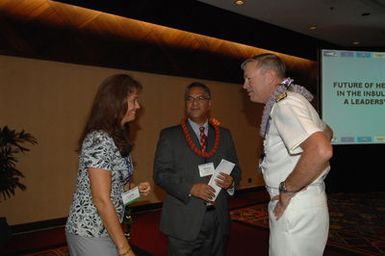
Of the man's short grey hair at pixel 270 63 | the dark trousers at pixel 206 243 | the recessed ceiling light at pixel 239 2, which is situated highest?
the recessed ceiling light at pixel 239 2

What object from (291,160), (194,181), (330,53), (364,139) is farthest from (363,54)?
(291,160)

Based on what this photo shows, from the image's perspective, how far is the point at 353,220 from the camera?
199 inches

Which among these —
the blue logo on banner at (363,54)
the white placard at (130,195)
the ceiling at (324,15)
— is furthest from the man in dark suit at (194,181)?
the ceiling at (324,15)

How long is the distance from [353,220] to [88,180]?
15.4ft

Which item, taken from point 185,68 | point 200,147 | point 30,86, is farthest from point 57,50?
point 200,147

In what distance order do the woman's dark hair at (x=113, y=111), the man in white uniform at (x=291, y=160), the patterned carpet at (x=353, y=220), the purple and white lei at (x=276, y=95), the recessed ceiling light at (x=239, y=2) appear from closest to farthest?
the man in white uniform at (x=291, y=160), the woman's dark hair at (x=113, y=111), the purple and white lei at (x=276, y=95), the patterned carpet at (x=353, y=220), the recessed ceiling light at (x=239, y=2)

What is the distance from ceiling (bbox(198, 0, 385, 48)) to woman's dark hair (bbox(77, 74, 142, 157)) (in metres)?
4.64

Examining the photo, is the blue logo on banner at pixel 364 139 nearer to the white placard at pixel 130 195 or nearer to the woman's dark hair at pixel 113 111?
the white placard at pixel 130 195

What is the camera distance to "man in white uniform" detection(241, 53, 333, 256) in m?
1.47

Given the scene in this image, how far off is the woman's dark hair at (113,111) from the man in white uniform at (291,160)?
69cm

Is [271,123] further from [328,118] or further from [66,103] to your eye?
[66,103]

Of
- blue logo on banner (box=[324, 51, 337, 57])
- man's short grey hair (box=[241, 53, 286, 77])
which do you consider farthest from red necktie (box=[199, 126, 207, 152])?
blue logo on banner (box=[324, 51, 337, 57])

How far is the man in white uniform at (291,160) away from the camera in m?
1.47

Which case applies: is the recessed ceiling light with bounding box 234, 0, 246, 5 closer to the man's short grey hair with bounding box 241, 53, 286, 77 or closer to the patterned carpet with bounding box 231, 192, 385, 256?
the patterned carpet with bounding box 231, 192, 385, 256
